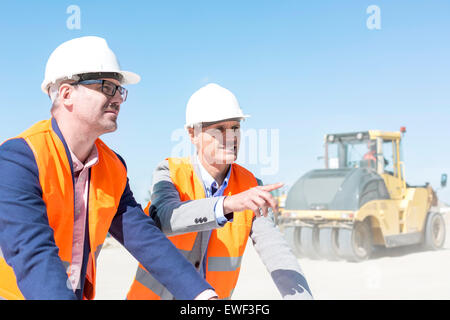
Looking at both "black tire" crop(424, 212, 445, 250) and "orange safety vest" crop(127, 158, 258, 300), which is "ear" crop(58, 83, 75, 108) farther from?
"black tire" crop(424, 212, 445, 250)

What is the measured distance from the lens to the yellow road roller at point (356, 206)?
34.4 ft

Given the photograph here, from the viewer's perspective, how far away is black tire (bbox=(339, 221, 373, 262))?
10.3 metres

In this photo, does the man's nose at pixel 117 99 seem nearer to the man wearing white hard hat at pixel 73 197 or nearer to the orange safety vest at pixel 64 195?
the man wearing white hard hat at pixel 73 197

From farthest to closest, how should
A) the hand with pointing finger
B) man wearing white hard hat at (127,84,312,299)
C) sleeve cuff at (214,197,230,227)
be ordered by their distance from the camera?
man wearing white hard hat at (127,84,312,299), sleeve cuff at (214,197,230,227), the hand with pointing finger

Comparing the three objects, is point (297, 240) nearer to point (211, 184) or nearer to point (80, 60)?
point (211, 184)

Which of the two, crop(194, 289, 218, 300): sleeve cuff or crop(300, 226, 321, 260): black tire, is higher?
crop(194, 289, 218, 300): sleeve cuff

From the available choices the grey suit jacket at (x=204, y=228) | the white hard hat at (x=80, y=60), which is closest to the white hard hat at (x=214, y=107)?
the grey suit jacket at (x=204, y=228)

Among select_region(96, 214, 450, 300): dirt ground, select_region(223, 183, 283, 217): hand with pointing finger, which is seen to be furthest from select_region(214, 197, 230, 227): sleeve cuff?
select_region(96, 214, 450, 300): dirt ground

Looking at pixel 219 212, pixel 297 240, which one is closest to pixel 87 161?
pixel 219 212

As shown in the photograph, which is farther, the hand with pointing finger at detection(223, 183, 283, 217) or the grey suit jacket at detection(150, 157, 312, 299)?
the grey suit jacket at detection(150, 157, 312, 299)

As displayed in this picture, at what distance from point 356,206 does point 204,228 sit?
8589 millimetres

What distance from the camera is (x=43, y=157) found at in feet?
5.80

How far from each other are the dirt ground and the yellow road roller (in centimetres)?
36
